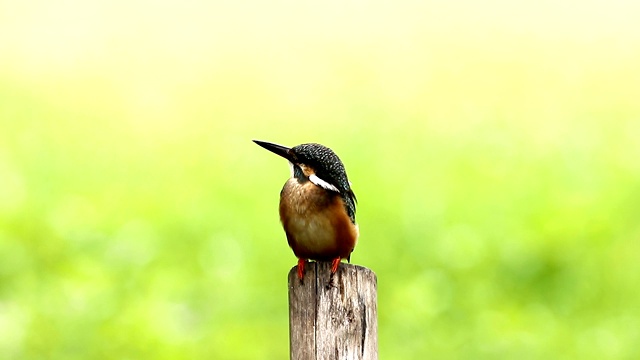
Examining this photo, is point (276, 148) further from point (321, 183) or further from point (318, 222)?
point (318, 222)

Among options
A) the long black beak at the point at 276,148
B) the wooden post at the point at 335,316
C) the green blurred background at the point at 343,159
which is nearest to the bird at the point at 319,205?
the long black beak at the point at 276,148

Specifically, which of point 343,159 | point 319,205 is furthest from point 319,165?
point 343,159

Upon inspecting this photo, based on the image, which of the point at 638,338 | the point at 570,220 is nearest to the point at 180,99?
the point at 570,220

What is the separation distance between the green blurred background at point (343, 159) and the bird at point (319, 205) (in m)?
3.76

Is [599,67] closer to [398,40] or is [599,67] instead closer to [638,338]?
[398,40]

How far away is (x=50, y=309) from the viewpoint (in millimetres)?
10039

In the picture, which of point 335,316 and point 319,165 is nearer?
point 335,316

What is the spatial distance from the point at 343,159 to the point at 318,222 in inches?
284

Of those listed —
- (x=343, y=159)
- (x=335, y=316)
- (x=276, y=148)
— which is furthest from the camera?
(x=343, y=159)

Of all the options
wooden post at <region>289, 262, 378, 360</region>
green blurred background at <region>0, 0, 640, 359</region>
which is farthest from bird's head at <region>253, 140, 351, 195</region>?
green blurred background at <region>0, 0, 640, 359</region>

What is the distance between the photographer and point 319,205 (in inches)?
232

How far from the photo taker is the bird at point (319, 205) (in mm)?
5879

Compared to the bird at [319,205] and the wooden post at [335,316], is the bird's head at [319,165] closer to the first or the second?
the bird at [319,205]

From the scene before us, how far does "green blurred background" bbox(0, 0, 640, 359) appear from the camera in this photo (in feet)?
33.5
